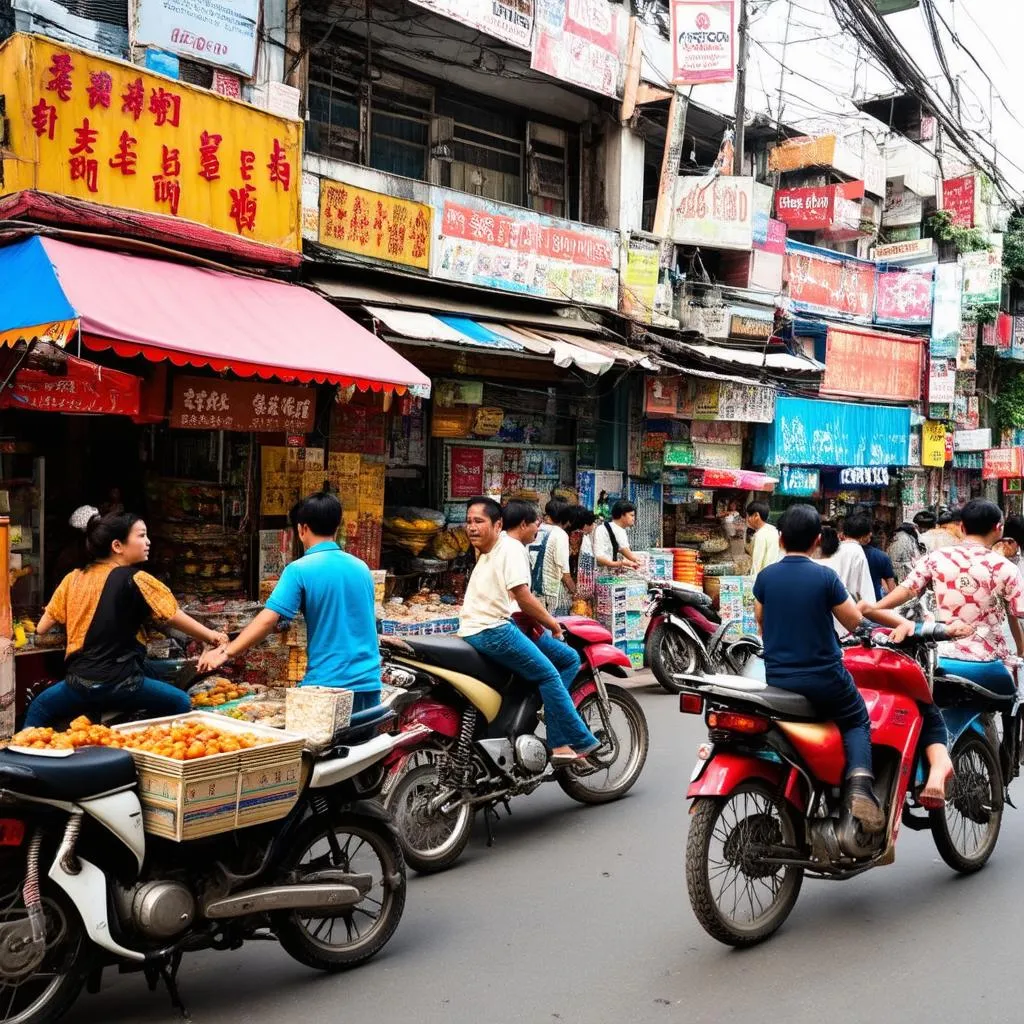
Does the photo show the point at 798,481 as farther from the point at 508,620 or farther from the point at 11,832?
the point at 11,832

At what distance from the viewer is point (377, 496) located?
1040 cm

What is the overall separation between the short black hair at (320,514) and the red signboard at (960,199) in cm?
1884

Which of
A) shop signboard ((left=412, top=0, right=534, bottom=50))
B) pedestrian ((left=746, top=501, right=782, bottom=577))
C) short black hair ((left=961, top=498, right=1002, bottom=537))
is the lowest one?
pedestrian ((left=746, top=501, right=782, bottom=577))

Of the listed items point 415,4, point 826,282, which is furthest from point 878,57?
point 415,4

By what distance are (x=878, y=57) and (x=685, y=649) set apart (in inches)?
475

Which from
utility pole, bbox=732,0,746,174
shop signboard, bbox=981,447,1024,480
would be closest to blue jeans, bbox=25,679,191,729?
utility pole, bbox=732,0,746,174

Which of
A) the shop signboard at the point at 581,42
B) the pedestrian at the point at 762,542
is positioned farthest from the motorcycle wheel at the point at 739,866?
the shop signboard at the point at 581,42

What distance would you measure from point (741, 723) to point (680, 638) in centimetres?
617

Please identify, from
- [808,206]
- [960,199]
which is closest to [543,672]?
[808,206]

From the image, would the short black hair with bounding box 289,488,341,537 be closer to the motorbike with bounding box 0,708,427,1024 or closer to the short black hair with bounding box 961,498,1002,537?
the motorbike with bounding box 0,708,427,1024

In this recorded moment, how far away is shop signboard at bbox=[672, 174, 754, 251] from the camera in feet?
46.9

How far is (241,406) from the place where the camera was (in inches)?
329

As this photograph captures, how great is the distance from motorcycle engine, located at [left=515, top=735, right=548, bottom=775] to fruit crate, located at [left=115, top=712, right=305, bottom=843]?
5.94 feet

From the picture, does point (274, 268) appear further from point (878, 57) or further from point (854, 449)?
point (878, 57)
